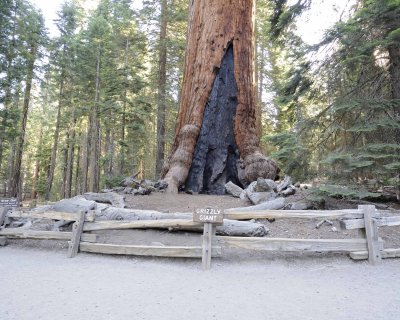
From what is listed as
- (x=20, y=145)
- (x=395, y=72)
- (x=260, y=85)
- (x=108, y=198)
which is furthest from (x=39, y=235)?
(x=260, y=85)

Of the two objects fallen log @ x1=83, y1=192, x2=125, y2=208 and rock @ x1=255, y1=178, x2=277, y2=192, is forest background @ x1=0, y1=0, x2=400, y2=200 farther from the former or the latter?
fallen log @ x1=83, y1=192, x2=125, y2=208

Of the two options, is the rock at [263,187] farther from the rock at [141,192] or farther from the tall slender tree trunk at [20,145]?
the tall slender tree trunk at [20,145]

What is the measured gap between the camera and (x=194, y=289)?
12.8 feet

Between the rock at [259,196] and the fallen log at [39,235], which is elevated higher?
the rock at [259,196]

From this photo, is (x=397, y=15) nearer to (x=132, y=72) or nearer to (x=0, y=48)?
(x=132, y=72)

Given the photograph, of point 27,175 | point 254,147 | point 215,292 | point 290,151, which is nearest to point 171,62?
point 254,147

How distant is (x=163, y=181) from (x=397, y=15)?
713 cm

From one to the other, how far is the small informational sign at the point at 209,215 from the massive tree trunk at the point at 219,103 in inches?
191

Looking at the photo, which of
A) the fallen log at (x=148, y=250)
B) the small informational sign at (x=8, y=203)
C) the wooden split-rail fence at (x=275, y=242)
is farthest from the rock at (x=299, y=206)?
the small informational sign at (x=8, y=203)

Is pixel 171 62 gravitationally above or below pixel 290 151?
above

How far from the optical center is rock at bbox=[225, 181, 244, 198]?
8875 millimetres

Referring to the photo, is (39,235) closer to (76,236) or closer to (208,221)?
(76,236)

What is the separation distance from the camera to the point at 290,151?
8.27 metres

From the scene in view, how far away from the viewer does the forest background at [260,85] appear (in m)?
7.11
